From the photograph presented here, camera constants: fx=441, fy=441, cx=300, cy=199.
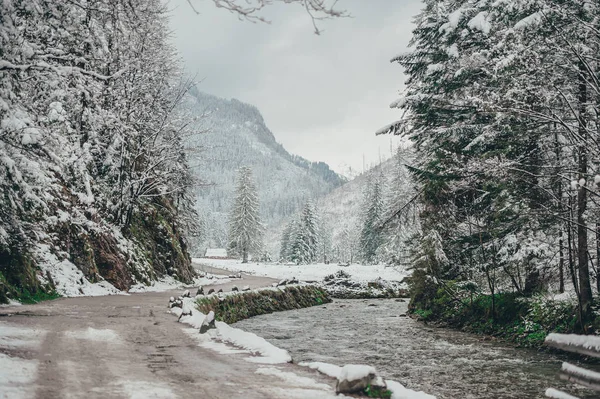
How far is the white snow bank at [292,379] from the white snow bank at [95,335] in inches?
140

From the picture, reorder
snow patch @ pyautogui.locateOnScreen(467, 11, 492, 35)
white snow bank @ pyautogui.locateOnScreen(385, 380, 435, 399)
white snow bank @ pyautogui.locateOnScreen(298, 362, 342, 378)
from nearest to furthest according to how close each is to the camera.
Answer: white snow bank @ pyautogui.locateOnScreen(385, 380, 435, 399) < white snow bank @ pyautogui.locateOnScreen(298, 362, 342, 378) < snow patch @ pyautogui.locateOnScreen(467, 11, 492, 35)

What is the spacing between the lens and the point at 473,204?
16828 millimetres

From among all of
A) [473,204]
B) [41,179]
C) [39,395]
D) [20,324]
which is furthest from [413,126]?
[39,395]

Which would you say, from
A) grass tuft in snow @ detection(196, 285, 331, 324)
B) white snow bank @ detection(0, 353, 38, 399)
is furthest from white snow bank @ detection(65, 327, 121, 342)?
grass tuft in snow @ detection(196, 285, 331, 324)

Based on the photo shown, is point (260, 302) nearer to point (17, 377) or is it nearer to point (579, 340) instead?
point (17, 377)

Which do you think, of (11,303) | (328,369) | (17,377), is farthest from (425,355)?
(11,303)

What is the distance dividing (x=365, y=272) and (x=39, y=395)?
1752 inches

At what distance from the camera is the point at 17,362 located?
6.22 metres

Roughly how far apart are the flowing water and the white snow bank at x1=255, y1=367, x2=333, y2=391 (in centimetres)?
301

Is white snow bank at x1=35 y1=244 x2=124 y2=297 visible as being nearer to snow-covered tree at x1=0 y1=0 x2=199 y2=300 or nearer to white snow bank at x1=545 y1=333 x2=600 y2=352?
snow-covered tree at x1=0 y1=0 x2=199 y2=300

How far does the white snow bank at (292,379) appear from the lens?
5977mm

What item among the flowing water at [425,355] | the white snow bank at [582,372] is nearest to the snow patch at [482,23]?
the flowing water at [425,355]

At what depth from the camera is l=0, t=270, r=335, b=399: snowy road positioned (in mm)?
5359

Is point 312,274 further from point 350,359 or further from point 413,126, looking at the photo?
point 350,359
